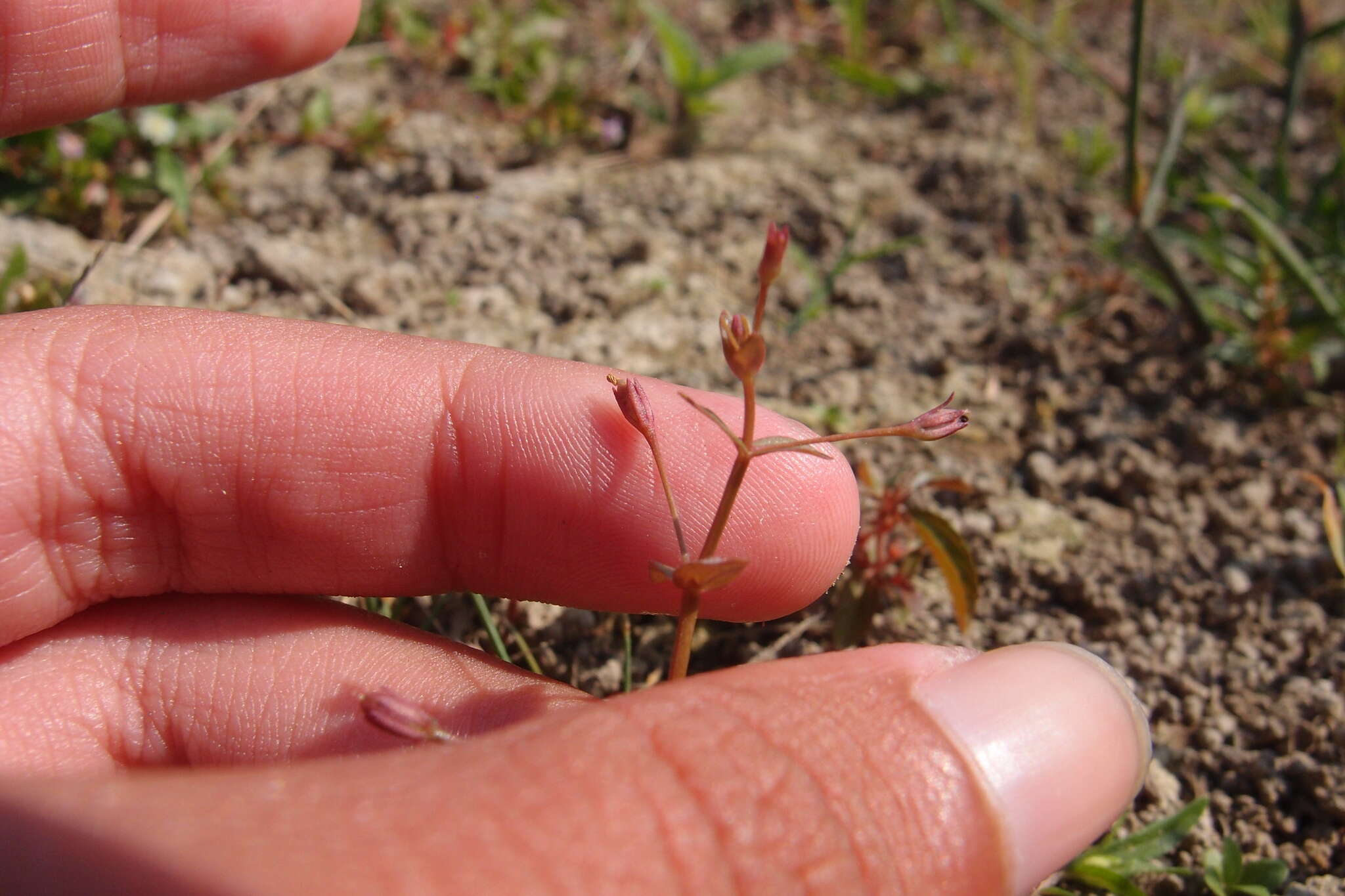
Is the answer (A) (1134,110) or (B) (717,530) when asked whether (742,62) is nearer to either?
(A) (1134,110)

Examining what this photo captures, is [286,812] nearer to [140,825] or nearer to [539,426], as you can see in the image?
[140,825]

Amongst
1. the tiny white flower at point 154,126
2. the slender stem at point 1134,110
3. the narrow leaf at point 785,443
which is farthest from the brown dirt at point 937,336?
the narrow leaf at point 785,443

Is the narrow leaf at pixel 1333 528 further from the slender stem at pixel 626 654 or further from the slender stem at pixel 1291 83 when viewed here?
the slender stem at pixel 626 654

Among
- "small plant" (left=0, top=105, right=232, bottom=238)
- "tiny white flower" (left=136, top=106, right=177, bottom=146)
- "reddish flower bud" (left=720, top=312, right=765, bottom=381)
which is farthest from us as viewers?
"tiny white flower" (left=136, top=106, right=177, bottom=146)

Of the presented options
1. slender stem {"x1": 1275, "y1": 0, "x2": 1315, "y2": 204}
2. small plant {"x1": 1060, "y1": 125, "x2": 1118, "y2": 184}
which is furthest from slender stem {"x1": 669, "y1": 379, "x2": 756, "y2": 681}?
small plant {"x1": 1060, "y1": 125, "x2": 1118, "y2": 184}

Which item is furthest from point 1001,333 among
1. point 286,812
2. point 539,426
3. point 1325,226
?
point 286,812

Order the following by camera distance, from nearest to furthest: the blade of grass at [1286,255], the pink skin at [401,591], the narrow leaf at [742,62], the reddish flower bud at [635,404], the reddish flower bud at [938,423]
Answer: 1. the pink skin at [401,591]
2. the reddish flower bud at [938,423]
3. the reddish flower bud at [635,404]
4. the blade of grass at [1286,255]
5. the narrow leaf at [742,62]

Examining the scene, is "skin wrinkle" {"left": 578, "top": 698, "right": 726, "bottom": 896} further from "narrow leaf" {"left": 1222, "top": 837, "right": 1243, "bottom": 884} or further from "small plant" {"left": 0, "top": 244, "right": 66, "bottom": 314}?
"small plant" {"left": 0, "top": 244, "right": 66, "bottom": 314}
